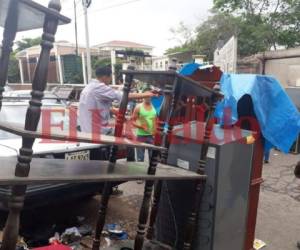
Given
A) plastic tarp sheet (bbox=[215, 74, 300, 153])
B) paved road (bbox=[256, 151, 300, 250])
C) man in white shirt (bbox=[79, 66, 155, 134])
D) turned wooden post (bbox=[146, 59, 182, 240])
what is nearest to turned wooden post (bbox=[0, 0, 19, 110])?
turned wooden post (bbox=[146, 59, 182, 240])

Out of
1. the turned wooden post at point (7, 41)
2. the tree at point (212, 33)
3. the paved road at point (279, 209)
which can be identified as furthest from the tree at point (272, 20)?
the turned wooden post at point (7, 41)

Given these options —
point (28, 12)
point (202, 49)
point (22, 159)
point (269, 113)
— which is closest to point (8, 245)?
point (22, 159)

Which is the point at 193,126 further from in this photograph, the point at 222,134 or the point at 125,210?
the point at 125,210

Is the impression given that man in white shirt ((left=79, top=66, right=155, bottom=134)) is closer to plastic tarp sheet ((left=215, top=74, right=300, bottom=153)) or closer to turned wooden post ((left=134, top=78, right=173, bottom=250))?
plastic tarp sheet ((left=215, top=74, right=300, bottom=153))

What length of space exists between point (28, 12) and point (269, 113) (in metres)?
2.76

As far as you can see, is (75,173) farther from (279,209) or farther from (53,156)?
(279,209)

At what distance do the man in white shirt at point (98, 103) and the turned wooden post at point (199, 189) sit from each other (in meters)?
2.15

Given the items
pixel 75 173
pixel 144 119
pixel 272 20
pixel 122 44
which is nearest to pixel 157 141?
pixel 75 173

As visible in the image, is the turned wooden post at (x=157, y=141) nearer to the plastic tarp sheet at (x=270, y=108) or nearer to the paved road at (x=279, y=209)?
the plastic tarp sheet at (x=270, y=108)

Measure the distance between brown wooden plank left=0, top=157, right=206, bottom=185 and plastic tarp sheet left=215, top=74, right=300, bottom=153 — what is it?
1.23 m

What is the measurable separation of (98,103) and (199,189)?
2472 millimetres

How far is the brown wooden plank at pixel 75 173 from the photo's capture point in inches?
74.4

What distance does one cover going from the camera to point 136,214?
16.3 feet

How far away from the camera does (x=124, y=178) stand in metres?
2.26
